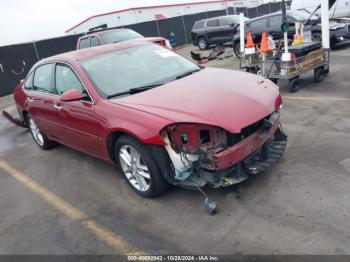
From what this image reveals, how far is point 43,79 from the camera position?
5.66 m

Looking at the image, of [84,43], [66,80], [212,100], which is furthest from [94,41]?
[212,100]

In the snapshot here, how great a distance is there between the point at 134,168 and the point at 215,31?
49.6 ft

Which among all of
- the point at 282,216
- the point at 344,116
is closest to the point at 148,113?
the point at 282,216

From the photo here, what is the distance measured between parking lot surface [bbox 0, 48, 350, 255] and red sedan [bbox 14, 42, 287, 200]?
0.90 ft

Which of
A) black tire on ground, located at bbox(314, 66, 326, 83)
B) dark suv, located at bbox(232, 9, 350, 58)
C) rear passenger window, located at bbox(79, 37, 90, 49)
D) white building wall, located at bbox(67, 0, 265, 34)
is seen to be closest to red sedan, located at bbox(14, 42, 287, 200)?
black tire on ground, located at bbox(314, 66, 326, 83)

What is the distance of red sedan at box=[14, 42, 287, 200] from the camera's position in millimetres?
3591

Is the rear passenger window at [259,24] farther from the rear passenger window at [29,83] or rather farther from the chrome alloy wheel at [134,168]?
the chrome alloy wheel at [134,168]

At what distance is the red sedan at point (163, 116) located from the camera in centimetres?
359

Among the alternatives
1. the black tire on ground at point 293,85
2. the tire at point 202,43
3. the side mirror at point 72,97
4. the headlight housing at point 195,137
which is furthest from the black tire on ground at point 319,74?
the tire at point 202,43

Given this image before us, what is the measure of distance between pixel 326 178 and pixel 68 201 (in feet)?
9.89

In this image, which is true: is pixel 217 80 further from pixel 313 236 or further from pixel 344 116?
pixel 344 116

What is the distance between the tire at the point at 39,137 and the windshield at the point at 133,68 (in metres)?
2.23

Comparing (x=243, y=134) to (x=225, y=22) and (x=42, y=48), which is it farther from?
(x=42, y=48)

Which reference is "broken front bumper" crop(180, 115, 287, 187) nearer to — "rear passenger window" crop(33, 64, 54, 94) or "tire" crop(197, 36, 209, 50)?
"rear passenger window" crop(33, 64, 54, 94)
